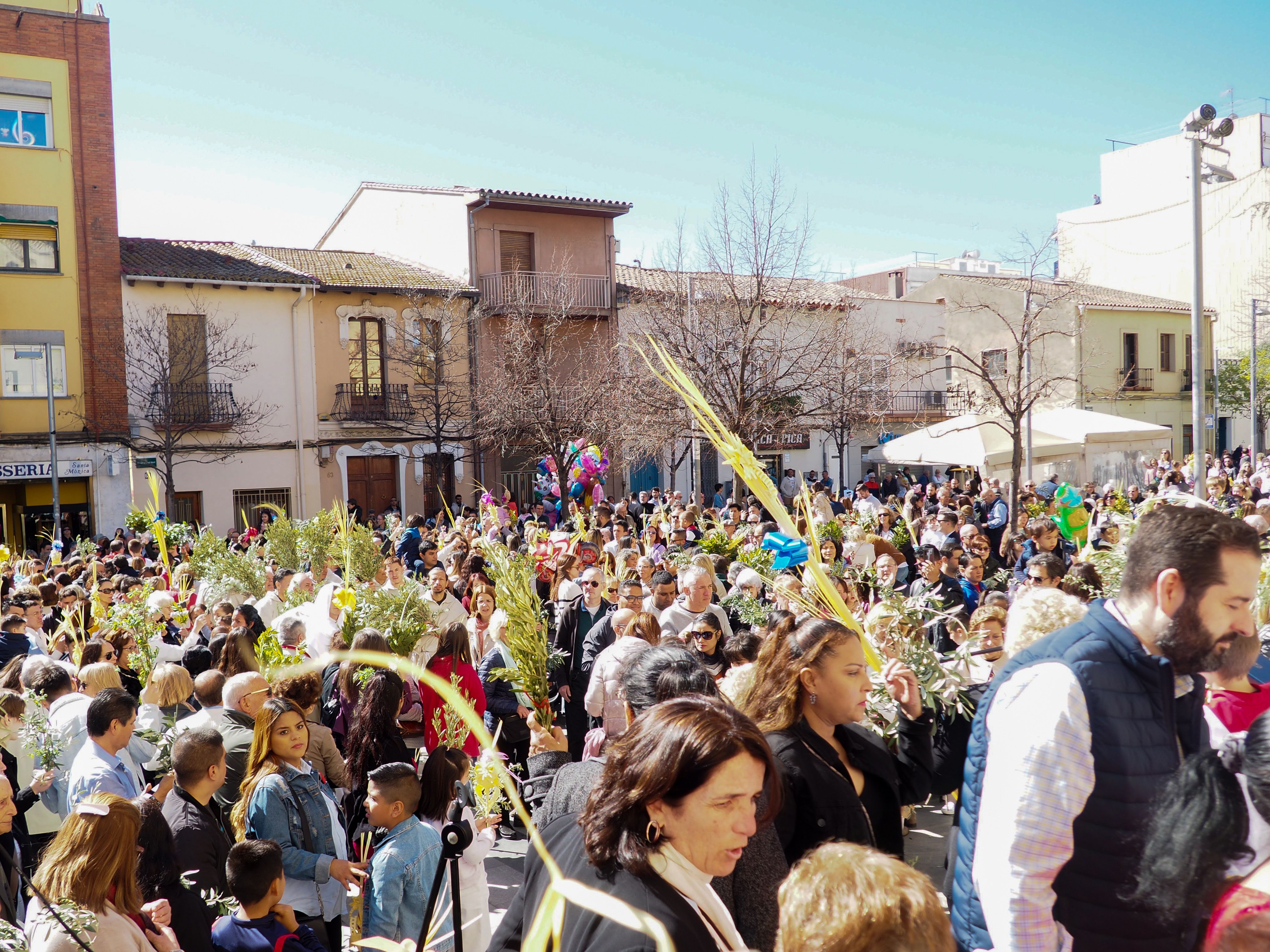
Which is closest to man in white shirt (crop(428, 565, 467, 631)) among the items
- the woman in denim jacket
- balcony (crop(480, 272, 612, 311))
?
the woman in denim jacket

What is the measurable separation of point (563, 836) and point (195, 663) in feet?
17.3

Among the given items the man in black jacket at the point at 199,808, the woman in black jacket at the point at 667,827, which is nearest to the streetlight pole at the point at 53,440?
the man in black jacket at the point at 199,808

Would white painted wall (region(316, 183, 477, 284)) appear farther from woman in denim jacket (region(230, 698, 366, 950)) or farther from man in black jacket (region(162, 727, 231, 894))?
man in black jacket (region(162, 727, 231, 894))

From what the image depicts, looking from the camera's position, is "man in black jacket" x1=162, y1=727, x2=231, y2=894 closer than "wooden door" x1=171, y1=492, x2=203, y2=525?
Yes

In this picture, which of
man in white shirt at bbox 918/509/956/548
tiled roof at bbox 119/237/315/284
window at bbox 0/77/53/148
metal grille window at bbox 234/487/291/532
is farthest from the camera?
metal grille window at bbox 234/487/291/532

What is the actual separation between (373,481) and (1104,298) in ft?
79.9

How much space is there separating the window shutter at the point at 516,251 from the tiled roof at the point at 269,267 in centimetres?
147

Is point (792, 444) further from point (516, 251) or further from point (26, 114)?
point (26, 114)

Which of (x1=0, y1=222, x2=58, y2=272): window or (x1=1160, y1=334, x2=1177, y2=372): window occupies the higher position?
(x1=0, y1=222, x2=58, y2=272): window

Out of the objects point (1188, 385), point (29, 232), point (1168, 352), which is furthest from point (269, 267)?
point (1188, 385)

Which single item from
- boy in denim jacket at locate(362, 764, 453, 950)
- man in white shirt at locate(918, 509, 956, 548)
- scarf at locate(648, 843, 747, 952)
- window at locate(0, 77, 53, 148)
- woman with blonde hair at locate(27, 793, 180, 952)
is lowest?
boy in denim jacket at locate(362, 764, 453, 950)

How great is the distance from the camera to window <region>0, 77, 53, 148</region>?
72.0 feet

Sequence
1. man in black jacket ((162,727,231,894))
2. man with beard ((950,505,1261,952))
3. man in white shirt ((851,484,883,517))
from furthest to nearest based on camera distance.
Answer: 1. man in white shirt ((851,484,883,517))
2. man in black jacket ((162,727,231,894))
3. man with beard ((950,505,1261,952))

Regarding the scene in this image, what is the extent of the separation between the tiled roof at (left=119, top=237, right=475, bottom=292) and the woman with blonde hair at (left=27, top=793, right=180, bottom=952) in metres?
22.6
